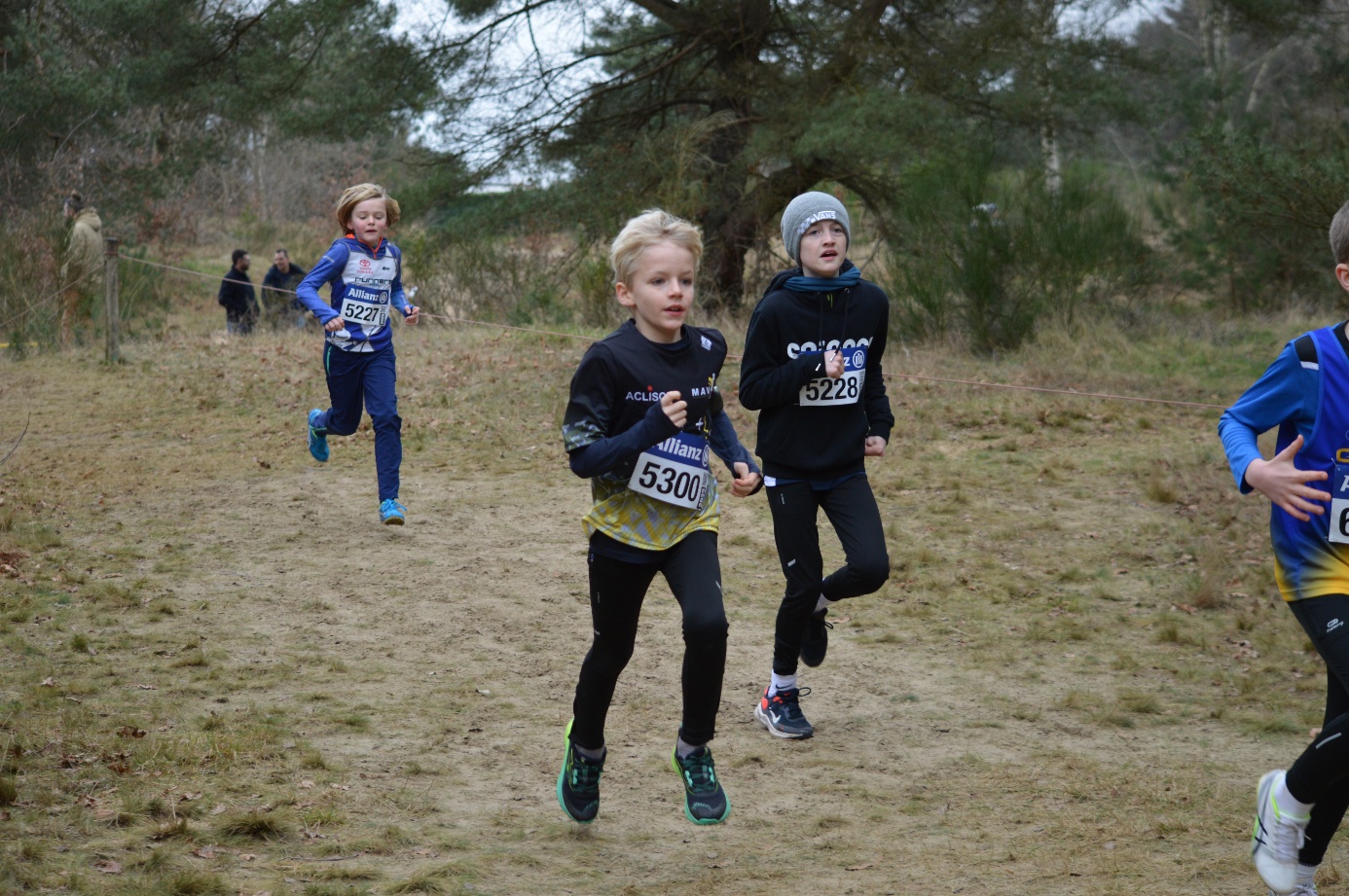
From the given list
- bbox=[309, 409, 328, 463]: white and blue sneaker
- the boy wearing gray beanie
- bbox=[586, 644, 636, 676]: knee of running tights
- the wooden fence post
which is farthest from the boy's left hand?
the wooden fence post

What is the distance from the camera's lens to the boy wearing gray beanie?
4.79 meters

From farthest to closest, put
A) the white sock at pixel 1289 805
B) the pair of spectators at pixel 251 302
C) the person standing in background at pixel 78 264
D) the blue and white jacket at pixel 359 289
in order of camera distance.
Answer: the pair of spectators at pixel 251 302, the person standing in background at pixel 78 264, the blue and white jacket at pixel 359 289, the white sock at pixel 1289 805

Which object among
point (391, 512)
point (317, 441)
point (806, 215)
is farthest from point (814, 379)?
point (317, 441)

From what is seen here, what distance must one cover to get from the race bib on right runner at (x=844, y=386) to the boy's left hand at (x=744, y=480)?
961 mm

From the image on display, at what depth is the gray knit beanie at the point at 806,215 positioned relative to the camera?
4773 mm

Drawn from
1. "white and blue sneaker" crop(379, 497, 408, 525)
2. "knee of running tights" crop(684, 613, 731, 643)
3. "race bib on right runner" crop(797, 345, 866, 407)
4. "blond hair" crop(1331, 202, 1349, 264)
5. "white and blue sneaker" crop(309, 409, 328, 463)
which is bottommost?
"white and blue sneaker" crop(379, 497, 408, 525)

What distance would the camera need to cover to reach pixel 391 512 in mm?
8133

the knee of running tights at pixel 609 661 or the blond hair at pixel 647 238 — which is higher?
the blond hair at pixel 647 238

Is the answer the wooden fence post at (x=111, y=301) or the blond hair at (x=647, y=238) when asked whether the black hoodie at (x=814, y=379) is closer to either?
the blond hair at (x=647, y=238)

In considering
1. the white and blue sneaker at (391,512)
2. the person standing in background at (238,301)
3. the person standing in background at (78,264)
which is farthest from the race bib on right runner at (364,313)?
the person standing in background at (238,301)

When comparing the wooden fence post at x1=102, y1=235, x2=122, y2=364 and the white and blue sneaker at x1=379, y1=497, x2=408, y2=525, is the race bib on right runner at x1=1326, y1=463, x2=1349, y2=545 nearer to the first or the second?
the white and blue sneaker at x1=379, y1=497, x2=408, y2=525

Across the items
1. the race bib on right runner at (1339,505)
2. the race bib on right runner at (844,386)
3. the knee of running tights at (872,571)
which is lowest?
the knee of running tights at (872,571)

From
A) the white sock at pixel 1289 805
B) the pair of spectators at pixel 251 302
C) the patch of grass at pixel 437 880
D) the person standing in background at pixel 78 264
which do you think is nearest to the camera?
the white sock at pixel 1289 805

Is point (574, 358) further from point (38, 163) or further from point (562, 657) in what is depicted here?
point (38, 163)
